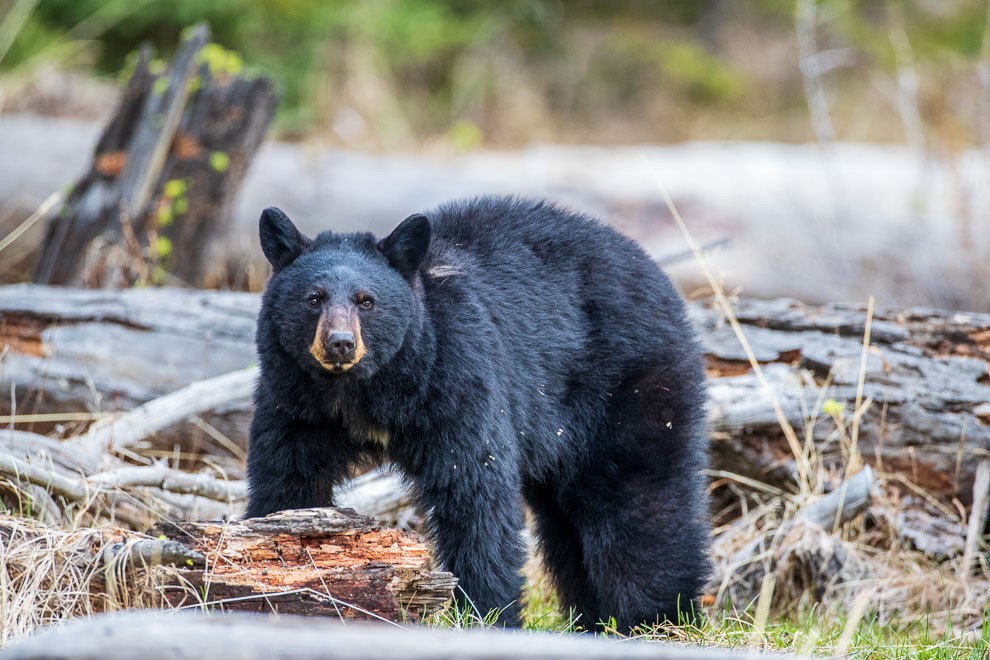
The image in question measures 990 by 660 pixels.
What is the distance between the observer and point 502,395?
3.96 meters

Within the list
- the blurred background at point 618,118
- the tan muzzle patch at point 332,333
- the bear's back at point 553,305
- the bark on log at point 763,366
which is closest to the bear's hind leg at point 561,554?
the bear's back at point 553,305

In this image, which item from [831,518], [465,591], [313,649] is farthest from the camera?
[831,518]

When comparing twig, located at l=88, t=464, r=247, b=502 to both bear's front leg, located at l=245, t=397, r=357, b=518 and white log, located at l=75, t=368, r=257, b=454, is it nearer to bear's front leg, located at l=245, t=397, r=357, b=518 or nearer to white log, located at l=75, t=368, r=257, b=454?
white log, located at l=75, t=368, r=257, b=454

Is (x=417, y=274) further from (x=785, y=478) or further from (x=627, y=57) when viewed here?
(x=627, y=57)

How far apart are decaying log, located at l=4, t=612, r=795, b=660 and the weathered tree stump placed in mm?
5317

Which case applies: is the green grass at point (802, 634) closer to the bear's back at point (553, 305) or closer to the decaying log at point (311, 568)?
the decaying log at point (311, 568)

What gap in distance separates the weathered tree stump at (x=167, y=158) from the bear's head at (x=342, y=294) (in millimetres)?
3461

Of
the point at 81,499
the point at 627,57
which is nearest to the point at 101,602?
the point at 81,499

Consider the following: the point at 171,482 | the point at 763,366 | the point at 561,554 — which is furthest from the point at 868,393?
the point at 171,482

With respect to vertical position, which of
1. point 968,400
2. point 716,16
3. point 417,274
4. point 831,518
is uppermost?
point 716,16

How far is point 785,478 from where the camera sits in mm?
5363

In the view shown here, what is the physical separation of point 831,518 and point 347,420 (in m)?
2.53

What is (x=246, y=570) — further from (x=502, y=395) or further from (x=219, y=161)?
(x=219, y=161)

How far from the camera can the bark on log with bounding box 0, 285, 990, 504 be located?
5152mm
